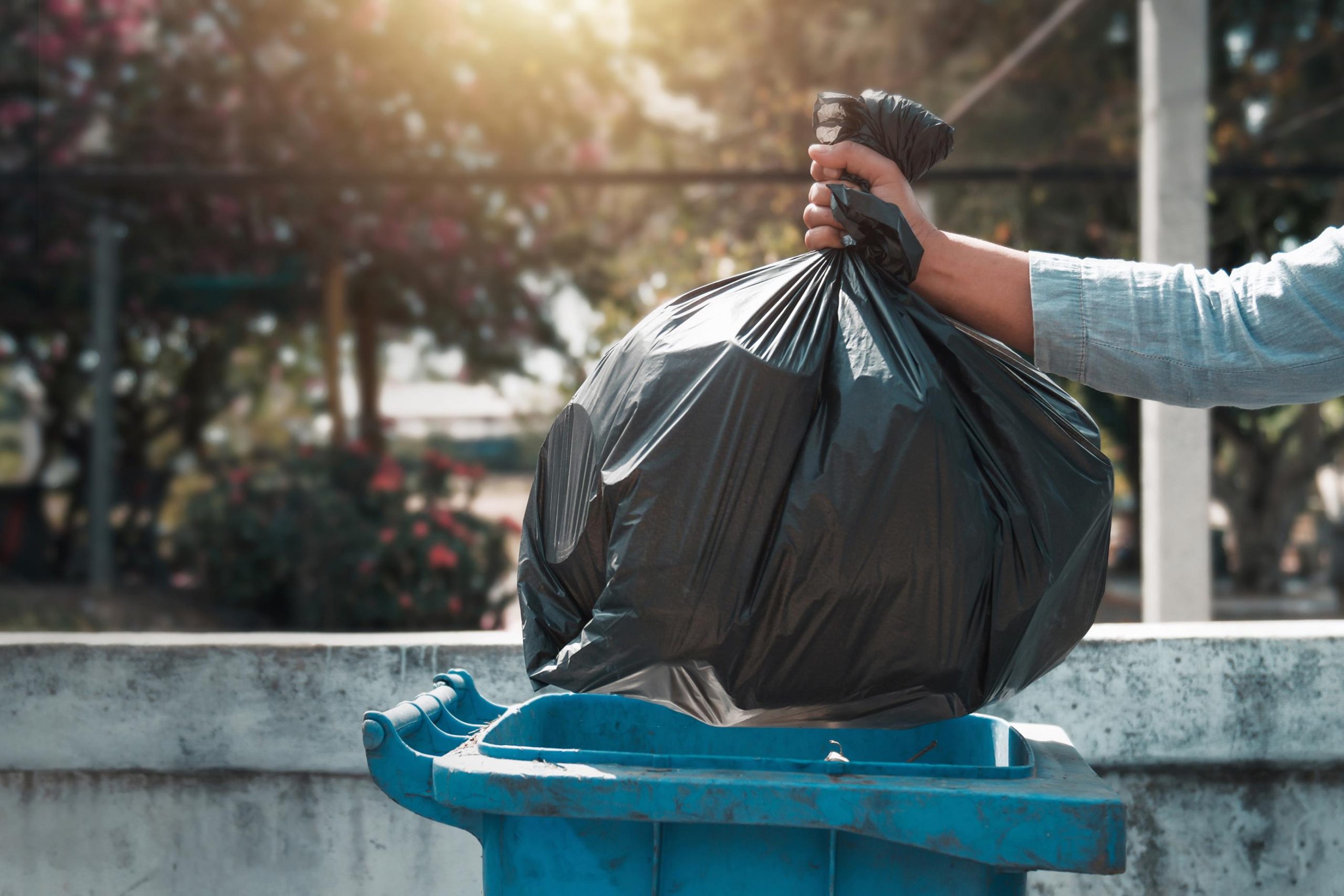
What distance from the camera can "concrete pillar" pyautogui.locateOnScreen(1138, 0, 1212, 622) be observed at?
12.9 ft

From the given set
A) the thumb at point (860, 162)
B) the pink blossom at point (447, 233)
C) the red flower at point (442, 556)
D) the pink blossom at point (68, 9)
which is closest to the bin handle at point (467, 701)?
the thumb at point (860, 162)

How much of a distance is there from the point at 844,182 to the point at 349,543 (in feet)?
15.7

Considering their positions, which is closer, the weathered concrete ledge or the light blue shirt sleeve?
the light blue shirt sleeve

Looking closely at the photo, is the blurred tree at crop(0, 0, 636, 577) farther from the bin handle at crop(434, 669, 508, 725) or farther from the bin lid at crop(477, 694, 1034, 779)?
the bin lid at crop(477, 694, 1034, 779)

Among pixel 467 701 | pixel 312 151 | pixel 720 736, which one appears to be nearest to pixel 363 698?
pixel 467 701

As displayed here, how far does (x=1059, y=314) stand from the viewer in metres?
1.76

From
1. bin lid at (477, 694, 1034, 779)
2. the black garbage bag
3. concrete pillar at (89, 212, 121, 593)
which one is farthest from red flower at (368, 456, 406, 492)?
the black garbage bag

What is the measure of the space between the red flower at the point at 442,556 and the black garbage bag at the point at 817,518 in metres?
4.16

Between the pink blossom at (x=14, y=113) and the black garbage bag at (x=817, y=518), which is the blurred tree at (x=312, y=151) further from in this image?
the black garbage bag at (x=817, y=518)

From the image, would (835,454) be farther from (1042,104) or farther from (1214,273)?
(1042,104)

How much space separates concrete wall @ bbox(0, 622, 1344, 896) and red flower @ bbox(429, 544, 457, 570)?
11.1ft

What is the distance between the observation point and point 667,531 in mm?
1528

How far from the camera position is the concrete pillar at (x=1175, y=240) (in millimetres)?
3920

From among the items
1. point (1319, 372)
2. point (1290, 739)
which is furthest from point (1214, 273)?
point (1290, 739)
